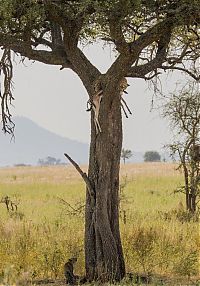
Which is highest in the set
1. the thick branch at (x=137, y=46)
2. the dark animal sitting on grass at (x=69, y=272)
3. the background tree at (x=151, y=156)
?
the background tree at (x=151, y=156)

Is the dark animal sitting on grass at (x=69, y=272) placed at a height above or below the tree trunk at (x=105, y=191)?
below

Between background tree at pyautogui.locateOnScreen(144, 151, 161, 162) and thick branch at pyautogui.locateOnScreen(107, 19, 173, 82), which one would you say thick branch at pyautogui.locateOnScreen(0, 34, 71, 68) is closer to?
thick branch at pyautogui.locateOnScreen(107, 19, 173, 82)

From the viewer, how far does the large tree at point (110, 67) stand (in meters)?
11.0

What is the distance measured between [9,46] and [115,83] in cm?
172

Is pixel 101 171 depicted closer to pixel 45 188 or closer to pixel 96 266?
pixel 96 266

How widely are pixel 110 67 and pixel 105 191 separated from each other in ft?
6.35

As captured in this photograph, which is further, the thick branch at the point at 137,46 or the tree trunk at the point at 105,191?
the tree trunk at the point at 105,191

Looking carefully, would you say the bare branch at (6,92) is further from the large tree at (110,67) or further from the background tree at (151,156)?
the background tree at (151,156)

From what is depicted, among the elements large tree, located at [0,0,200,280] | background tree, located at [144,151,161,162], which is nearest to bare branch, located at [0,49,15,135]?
large tree, located at [0,0,200,280]

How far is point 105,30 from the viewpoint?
1271cm

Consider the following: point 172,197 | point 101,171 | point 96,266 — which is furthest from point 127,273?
point 172,197

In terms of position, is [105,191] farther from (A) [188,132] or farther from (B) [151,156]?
(B) [151,156]

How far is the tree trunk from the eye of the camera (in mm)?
11750

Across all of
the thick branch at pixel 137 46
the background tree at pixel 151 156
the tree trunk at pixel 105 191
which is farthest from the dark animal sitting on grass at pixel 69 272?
the background tree at pixel 151 156
